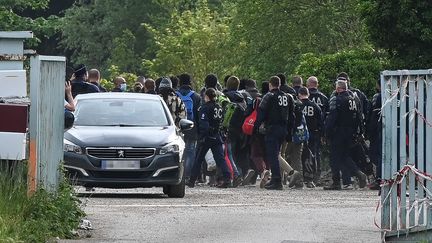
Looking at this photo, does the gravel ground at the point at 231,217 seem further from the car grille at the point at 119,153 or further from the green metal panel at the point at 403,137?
the green metal panel at the point at 403,137

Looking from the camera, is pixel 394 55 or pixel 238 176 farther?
pixel 394 55

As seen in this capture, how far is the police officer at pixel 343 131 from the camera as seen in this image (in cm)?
2603

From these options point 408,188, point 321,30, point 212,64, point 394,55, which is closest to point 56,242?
point 408,188

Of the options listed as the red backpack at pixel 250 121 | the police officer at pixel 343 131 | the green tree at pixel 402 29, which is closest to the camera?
the police officer at pixel 343 131

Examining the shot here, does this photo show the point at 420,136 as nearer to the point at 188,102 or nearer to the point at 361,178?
the point at 361,178

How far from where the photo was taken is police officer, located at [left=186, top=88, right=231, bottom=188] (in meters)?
26.6

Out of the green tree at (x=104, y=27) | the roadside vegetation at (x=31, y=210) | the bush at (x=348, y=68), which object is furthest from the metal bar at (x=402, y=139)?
the green tree at (x=104, y=27)

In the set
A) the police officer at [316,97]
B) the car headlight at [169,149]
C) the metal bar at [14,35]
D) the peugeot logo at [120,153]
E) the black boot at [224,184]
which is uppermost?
the metal bar at [14,35]

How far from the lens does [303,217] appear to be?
18.2 meters

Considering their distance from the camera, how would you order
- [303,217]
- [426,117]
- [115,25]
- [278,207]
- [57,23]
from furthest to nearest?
[115,25]
[57,23]
[278,207]
[303,217]
[426,117]

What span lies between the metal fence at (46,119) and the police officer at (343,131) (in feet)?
33.7

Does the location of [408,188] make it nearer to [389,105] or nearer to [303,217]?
[389,105]

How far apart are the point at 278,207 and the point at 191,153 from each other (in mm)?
7443

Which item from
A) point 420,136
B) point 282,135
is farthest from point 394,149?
point 282,135
